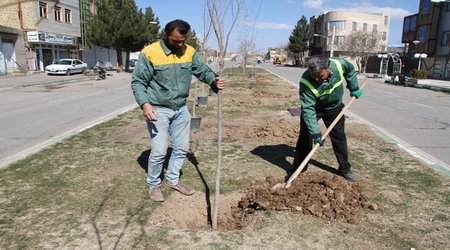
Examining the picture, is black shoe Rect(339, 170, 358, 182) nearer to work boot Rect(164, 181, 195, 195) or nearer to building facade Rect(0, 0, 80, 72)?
work boot Rect(164, 181, 195, 195)

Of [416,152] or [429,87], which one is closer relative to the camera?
[416,152]

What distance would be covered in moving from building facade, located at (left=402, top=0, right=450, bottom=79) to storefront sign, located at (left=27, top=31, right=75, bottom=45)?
32.3 metres

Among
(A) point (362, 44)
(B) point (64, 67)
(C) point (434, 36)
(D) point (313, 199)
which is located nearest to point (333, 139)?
(D) point (313, 199)

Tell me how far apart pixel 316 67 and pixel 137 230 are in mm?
2255

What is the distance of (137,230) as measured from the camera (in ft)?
10.2

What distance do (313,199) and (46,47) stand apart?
3270 cm

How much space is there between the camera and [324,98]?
4.20 meters

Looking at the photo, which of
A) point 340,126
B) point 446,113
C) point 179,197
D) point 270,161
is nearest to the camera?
point 179,197

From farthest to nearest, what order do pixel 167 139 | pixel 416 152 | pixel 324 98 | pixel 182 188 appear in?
pixel 416 152 → pixel 324 98 → pixel 182 188 → pixel 167 139

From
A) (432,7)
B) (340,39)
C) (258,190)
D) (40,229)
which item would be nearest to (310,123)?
(258,190)

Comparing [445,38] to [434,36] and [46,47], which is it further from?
[46,47]

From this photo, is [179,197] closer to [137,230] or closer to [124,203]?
[124,203]

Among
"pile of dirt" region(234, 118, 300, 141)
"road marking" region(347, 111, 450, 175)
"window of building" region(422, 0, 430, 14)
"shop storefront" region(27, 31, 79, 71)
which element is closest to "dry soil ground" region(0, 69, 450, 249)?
"road marking" region(347, 111, 450, 175)

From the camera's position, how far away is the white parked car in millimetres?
27547
